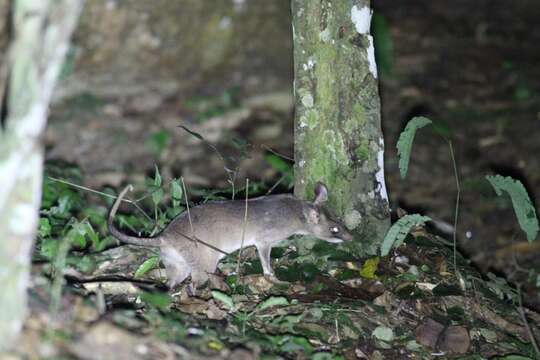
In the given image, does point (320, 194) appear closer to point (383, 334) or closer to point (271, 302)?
point (271, 302)


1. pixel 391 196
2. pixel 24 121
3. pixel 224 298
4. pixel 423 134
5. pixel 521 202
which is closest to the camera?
pixel 24 121

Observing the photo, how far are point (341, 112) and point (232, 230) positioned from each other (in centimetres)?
142

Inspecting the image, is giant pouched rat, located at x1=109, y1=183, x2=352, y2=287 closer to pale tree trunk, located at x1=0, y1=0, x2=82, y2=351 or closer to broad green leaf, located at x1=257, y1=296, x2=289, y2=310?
broad green leaf, located at x1=257, y1=296, x2=289, y2=310

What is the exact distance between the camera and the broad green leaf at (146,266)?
6191 mm

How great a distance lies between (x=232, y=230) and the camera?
6.39m

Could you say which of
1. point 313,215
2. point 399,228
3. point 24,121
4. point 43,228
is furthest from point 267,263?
point 24,121

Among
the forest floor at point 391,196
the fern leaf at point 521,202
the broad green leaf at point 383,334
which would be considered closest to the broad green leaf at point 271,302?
the forest floor at point 391,196

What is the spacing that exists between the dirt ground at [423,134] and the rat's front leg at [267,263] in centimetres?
322

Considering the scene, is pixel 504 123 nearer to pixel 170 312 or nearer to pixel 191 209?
pixel 191 209

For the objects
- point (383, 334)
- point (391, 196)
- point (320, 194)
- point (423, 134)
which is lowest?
point (391, 196)

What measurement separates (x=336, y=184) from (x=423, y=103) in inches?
294

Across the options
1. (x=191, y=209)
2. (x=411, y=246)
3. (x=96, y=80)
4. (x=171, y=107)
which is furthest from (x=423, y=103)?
(x=191, y=209)

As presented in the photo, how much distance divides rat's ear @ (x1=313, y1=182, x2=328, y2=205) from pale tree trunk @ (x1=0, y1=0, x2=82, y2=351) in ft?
10.2

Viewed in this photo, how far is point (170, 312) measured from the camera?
5160 millimetres
